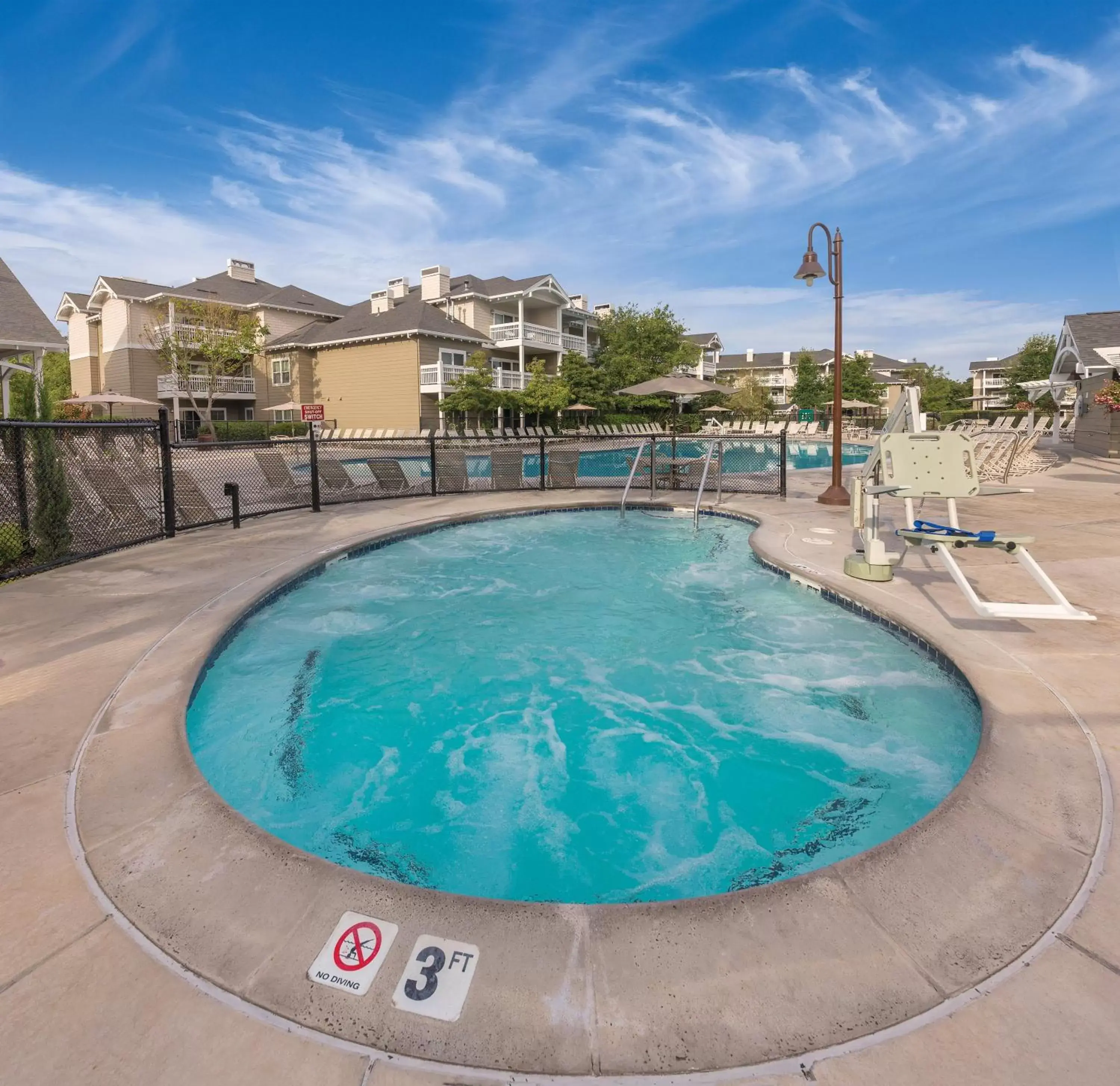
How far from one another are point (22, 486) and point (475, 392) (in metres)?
23.8

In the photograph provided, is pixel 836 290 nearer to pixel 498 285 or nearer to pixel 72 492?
pixel 72 492

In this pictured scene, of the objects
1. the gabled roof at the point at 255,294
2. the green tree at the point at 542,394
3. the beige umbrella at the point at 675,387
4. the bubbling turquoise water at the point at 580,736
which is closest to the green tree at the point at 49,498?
the bubbling turquoise water at the point at 580,736

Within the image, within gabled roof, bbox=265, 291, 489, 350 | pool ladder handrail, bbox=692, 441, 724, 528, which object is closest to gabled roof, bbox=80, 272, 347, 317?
gabled roof, bbox=265, 291, 489, 350

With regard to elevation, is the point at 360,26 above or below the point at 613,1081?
above

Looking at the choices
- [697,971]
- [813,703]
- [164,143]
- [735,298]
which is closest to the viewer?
[697,971]

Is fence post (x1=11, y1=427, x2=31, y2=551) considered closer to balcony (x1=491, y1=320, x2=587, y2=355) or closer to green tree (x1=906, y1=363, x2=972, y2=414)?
balcony (x1=491, y1=320, x2=587, y2=355)

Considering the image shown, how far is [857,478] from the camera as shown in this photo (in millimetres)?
6461

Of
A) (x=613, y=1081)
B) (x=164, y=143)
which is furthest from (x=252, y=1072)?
(x=164, y=143)

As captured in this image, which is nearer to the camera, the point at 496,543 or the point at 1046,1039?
the point at 1046,1039

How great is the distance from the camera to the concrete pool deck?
5.19ft

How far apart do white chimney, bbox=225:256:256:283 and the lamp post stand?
124ft

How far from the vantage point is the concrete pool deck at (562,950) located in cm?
158

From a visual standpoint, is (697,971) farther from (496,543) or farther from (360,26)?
(360,26)

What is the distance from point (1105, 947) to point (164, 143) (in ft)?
96.3
